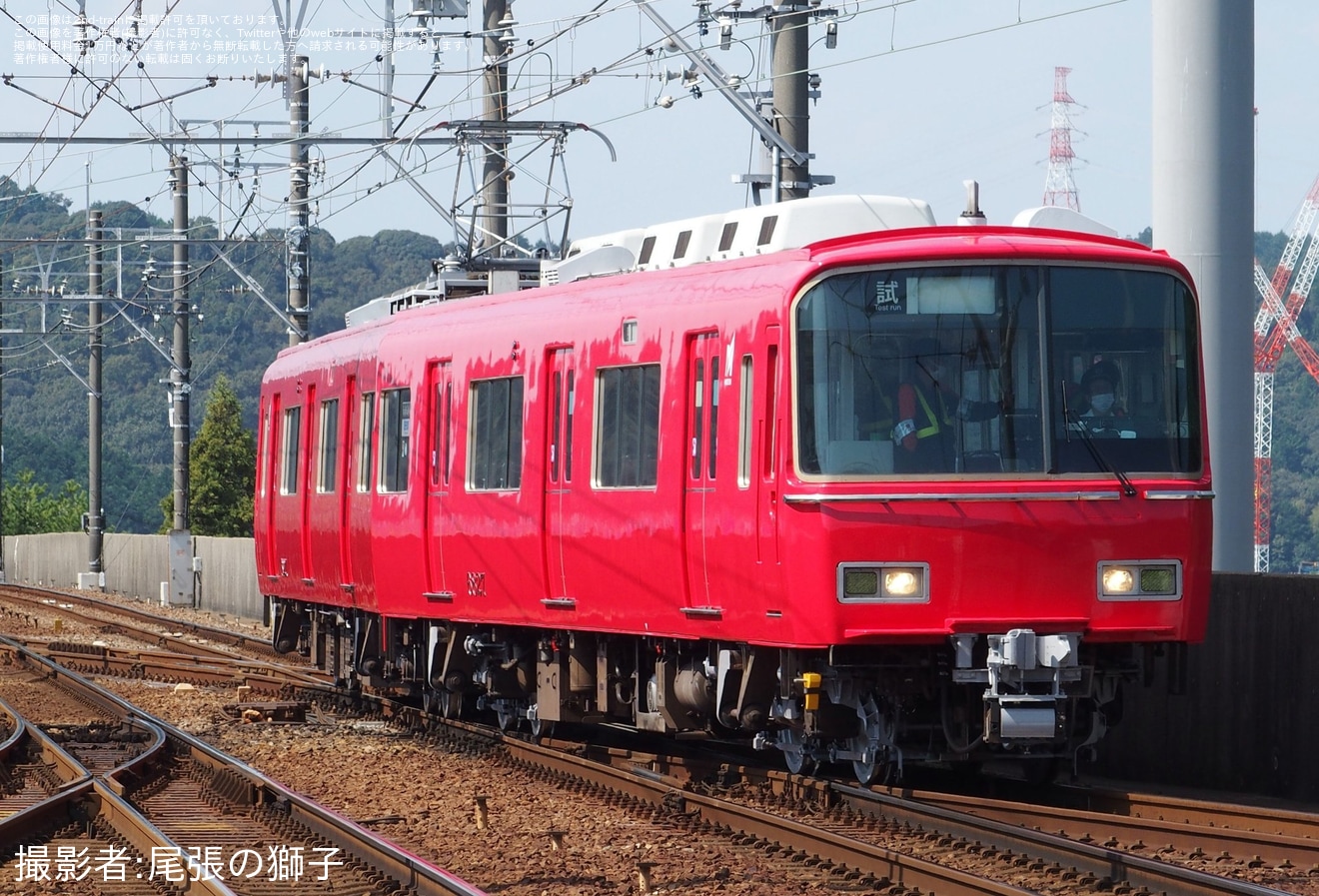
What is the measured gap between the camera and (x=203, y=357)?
113938mm

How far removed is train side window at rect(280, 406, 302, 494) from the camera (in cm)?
2200

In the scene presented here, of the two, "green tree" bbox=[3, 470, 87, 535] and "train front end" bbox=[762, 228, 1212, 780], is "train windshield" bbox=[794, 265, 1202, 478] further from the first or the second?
"green tree" bbox=[3, 470, 87, 535]

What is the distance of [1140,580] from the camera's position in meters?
11.7

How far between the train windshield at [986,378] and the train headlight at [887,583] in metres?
0.51

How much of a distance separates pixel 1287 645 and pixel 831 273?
12.2 ft

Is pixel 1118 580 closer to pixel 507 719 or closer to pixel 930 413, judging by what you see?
pixel 930 413

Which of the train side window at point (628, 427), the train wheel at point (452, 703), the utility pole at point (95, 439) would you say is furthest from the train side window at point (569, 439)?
the utility pole at point (95, 439)

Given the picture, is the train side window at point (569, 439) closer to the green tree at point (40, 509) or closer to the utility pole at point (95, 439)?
the utility pole at point (95, 439)

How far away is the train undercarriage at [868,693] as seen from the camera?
11.6 meters

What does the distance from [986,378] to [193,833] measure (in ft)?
16.5

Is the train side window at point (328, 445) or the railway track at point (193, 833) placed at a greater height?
the train side window at point (328, 445)

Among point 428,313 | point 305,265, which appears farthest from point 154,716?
point 305,265

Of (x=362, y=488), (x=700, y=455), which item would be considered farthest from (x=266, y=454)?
(x=700, y=455)

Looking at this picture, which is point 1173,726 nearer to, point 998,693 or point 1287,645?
point 1287,645
